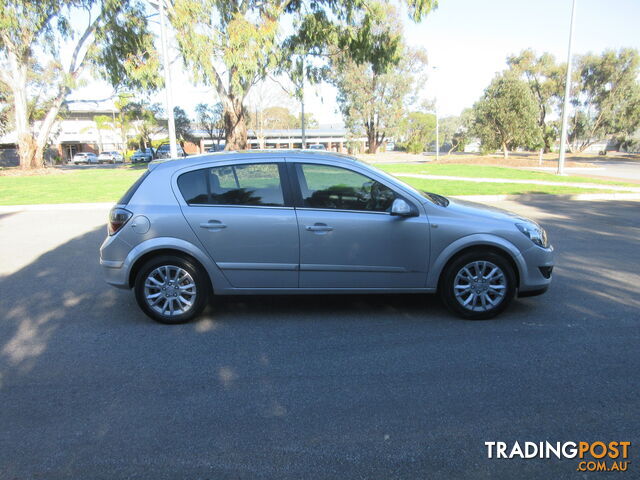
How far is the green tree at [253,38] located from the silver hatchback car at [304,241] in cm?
1655

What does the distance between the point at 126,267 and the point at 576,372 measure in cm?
408

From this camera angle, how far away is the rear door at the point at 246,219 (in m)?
4.62

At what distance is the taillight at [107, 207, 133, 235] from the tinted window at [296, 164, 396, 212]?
5.73 feet

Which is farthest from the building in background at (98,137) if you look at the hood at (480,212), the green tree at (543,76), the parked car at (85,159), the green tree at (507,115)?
the hood at (480,212)

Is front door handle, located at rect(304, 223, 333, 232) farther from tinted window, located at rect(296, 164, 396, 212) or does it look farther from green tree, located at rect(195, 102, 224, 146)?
green tree, located at rect(195, 102, 224, 146)

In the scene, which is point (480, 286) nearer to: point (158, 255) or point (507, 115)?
point (158, 255)

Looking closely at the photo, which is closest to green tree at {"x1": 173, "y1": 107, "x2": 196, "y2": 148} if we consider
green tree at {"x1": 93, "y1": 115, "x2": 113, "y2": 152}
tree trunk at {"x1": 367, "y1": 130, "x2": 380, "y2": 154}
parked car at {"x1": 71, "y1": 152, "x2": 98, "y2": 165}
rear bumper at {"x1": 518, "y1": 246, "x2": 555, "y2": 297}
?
parked car at {"x1": 71, "y1": 152, "x2": 98, "y2": 165}

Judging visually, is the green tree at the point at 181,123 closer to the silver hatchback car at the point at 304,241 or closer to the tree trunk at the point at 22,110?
the tree trunk at the point at 22,110

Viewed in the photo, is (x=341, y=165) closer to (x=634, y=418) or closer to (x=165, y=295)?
(x=165, y=295)

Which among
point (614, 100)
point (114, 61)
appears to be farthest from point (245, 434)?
point (614, 100)

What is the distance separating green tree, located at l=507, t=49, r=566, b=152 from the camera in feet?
164

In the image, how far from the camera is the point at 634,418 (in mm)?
3025

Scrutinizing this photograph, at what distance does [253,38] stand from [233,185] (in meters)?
17.1

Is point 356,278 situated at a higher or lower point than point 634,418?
higher
